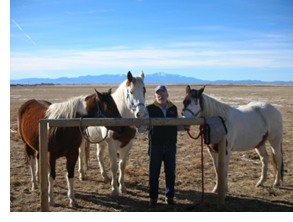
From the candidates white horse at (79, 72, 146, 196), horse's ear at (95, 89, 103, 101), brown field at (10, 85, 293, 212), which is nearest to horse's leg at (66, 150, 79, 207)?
brown field at (10, 85, 293, 212)

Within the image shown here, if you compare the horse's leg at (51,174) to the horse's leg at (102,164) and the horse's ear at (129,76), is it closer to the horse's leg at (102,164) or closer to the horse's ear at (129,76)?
the horse's leg at (102,164)

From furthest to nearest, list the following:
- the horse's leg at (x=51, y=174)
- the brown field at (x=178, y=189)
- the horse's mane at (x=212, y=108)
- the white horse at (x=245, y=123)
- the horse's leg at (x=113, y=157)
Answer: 1. the horse's leg at (x=113, y=157)
2. the horse's mane at (x=212, y=108)
3. the white horse at (x=245, y=123)
4. the brown field at (x=178, y=189)
5. the horse's leg at (x=51, y=174)

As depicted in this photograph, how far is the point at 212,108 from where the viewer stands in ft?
17.4

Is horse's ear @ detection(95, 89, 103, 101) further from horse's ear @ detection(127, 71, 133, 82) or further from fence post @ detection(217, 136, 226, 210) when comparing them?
fence post @ detection(217, 136, 226, 210)

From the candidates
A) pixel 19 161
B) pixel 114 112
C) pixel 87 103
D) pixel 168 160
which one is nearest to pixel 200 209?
pixel 168 160

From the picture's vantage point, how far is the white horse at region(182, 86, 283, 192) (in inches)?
197

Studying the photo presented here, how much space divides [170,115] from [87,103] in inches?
58.7

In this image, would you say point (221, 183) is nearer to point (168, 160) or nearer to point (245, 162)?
point (168, 160)

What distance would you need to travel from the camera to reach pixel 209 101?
5.29 metres

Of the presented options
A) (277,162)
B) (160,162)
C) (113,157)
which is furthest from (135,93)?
(277,162)

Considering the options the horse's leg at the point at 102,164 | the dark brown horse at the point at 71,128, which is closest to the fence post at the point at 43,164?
the dark brown horse at the point at 71,128

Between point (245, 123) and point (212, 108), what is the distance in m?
0.86

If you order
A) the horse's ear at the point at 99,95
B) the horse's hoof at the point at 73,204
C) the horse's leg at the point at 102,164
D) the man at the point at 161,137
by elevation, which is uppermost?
the horse's ear at the point at 99,95

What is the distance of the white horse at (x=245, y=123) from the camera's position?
501 cm
